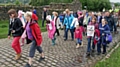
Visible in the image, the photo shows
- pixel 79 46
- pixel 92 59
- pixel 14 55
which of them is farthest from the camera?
pixel 79 46

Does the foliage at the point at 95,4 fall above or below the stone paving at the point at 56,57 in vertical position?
below

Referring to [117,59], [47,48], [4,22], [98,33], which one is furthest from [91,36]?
[4,22]

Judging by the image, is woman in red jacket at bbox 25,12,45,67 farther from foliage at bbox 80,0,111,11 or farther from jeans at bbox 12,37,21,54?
foliage at bbox 80,0,111,11

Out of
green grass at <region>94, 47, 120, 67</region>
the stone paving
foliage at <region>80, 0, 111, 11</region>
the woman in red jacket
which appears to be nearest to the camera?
the woman in red jacket

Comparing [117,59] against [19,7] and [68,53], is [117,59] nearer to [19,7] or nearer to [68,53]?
[68,53]

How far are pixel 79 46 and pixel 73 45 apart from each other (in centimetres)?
44

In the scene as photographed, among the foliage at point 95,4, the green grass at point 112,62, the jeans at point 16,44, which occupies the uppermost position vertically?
the jeans at point 16,44

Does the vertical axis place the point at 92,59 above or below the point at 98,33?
below

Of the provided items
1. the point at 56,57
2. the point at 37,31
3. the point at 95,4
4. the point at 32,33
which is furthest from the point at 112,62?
A: the point at 95,4

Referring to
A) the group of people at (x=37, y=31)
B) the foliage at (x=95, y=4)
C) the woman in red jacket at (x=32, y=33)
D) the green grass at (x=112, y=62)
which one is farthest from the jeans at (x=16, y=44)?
the foliage at (x=95, y=4)

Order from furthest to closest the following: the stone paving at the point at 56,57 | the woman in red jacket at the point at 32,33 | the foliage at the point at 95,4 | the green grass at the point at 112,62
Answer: the foliage at the point at 95,4, the green grass at the point at 112,62, the stone paving at the point at 56,57, the woman in red jacket at the point at 32,33

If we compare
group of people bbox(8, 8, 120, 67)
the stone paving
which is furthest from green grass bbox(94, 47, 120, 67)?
group of people bbox(8, 8, 120, 67)

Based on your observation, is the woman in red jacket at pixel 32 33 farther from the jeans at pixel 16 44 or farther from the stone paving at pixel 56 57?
the jeans at pixel 16 44

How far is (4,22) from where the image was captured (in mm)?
27078
